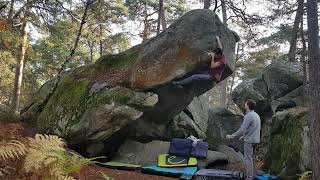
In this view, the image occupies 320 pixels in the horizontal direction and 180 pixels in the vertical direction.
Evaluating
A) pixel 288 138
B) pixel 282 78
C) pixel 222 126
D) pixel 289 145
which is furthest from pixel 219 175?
pixel 282 78

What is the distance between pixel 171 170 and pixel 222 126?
29.0ft

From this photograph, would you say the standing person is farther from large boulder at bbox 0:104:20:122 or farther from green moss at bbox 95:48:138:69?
large boulder at bbox 0:104:20:122

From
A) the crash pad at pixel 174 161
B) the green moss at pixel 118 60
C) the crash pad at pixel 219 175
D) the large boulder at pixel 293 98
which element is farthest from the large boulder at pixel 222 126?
the crash pad at pixel 219 175

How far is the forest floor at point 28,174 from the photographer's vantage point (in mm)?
5379

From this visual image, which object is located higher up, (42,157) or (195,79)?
(195,79)

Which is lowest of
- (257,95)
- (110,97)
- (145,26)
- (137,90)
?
(110,97)

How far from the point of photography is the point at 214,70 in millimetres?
12148

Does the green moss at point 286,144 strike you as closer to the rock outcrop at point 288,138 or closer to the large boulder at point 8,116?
the rock outcrop at point 288,138

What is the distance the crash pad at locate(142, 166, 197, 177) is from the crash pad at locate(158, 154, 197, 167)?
0.91 ft

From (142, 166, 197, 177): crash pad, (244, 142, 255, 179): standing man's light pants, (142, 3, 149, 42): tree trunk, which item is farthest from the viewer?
(142, 3, 149, 42): tree trunk

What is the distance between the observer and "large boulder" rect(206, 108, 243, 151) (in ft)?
54.1

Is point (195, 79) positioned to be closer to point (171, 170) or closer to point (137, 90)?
point (137, 90)

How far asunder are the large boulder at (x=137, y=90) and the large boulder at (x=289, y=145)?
115 inches

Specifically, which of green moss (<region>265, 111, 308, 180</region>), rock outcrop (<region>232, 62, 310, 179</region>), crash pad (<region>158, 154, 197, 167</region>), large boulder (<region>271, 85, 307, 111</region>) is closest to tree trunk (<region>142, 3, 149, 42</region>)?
large boulder (<region>271, 85, 307, 111</region>)
